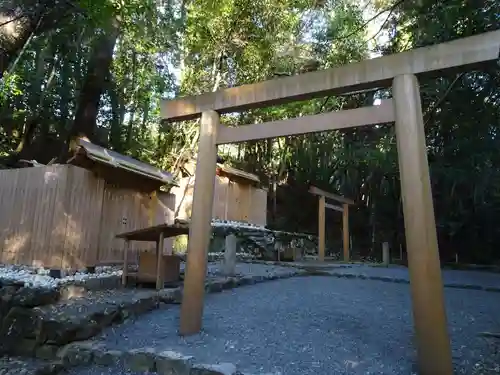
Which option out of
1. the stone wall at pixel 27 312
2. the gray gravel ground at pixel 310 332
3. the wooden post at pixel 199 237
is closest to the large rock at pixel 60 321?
the stone wall at pixel 27 312

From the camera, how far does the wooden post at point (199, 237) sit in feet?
13.4

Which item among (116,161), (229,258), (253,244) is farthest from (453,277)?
(116,161)

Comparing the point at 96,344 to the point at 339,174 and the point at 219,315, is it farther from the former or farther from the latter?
the point at 339,174

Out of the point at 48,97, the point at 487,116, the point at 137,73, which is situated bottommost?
the point at 487,116

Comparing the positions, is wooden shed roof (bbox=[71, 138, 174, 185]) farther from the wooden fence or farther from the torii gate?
the torii gate

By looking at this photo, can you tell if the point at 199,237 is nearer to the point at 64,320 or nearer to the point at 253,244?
the point at 64,320

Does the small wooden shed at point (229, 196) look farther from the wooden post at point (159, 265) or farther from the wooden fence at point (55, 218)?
the wooden post at point (159, 265)

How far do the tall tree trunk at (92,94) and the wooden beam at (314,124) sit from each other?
5714 mm

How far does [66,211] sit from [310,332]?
501cm

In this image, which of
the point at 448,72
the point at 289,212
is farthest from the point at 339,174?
the point at 448,72

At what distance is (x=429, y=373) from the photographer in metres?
2.85

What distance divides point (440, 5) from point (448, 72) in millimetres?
2240

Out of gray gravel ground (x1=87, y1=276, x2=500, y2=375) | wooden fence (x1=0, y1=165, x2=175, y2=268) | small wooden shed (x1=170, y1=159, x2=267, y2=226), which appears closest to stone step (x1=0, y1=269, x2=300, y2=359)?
gray gravel ground (x1=87, y1=276, x2=500, y2=375)

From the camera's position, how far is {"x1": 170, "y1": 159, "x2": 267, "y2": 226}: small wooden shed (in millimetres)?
16891
